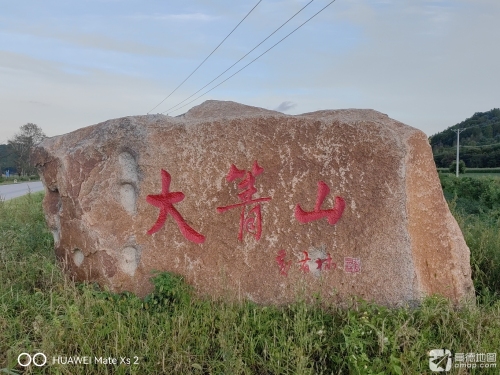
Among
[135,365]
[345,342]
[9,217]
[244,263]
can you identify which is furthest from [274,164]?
[9,217]

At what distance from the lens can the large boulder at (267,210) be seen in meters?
3.73

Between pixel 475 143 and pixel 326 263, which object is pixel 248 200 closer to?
pixel 326 263

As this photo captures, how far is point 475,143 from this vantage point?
4147 centimetres

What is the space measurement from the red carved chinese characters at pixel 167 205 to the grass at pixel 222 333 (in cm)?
41

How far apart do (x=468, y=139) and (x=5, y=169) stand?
1736 inches

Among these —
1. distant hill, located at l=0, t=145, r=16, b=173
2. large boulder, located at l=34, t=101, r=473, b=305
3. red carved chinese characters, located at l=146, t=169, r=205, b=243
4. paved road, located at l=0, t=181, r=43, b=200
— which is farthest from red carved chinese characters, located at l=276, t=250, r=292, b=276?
distant hill, located at l=0, t=145, r=16, b=173

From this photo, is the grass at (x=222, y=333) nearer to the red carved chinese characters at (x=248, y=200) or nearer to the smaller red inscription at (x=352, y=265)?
the smaller red inscription at (x=352, y=265)

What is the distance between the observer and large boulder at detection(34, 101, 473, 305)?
3.73 meters

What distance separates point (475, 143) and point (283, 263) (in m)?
43.1

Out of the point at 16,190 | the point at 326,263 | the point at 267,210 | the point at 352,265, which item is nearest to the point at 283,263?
the point at 326,263

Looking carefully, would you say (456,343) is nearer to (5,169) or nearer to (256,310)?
(256,310)

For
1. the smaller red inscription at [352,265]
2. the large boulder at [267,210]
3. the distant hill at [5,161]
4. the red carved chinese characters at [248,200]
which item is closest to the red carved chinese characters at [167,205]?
the large boulder at [267,210]

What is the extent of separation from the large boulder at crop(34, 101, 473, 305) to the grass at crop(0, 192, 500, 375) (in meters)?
0.21

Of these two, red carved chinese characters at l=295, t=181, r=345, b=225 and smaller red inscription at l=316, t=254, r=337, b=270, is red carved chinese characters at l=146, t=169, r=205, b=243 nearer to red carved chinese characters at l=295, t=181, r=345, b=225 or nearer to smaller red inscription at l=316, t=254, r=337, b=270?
red carved chinese characters at l=295, t=181, r=345, b=225
